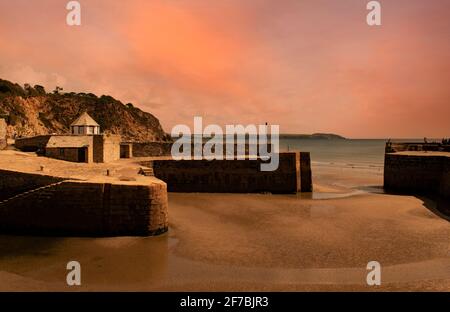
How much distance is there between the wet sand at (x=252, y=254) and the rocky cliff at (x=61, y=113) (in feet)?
92.8

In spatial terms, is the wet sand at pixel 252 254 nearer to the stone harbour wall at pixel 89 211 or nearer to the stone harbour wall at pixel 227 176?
the stone harbour wall at pixel 89 211

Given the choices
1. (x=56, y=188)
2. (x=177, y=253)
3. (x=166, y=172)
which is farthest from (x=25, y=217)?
(x=166, y=172)

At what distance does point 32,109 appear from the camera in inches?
1844

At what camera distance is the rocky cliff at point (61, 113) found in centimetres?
4144

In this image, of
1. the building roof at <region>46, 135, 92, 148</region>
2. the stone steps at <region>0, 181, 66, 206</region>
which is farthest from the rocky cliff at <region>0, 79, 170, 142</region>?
the stone steps at <region>0, 181, 66, 206</region>

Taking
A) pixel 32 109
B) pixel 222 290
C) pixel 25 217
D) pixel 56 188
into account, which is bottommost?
pixel 222 290

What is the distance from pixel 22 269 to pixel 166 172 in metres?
15.6

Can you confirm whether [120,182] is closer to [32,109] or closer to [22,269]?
[22,269]

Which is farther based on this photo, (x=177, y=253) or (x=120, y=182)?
(x=120, y=182)

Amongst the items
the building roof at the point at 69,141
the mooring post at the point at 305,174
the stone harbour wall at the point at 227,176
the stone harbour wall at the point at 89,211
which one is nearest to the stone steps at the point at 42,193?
the stone harbour wall at the point at 89,211

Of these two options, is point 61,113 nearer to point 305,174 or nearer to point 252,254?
point 305,174

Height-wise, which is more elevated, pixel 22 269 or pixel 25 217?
pixel 25 217

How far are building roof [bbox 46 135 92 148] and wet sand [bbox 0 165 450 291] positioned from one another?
9120 millimetres

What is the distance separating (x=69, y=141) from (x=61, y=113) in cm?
3401
